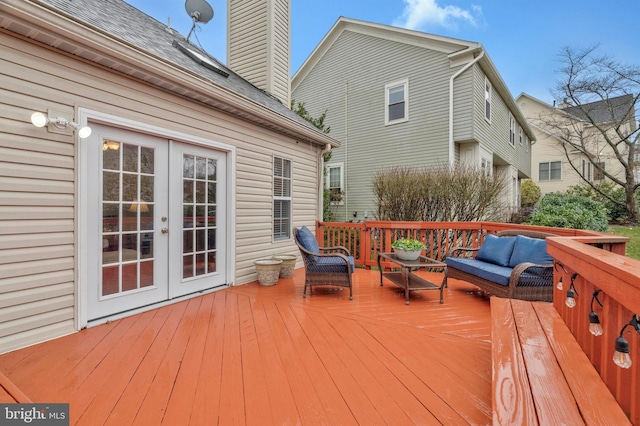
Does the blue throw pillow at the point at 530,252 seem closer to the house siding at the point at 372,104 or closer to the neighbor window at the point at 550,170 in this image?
the house siding at the point at 372,104

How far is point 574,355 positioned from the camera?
5.08ft

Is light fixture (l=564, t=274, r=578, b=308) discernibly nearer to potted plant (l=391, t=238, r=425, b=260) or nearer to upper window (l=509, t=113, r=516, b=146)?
potted plant (l=391, t=238, r=425, b=260)

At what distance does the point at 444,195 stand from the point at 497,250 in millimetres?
2796

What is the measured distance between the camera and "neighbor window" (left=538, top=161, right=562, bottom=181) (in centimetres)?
1738

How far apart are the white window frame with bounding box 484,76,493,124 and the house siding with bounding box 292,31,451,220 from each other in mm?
1497

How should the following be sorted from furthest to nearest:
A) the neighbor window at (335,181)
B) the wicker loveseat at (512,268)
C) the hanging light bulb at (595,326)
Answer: the neighbor window at (335,181)
the wicker loveseat at (512,268)
the hanging light bulb at (595,326)

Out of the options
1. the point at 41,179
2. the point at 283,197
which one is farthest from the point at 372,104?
the point at 41,179

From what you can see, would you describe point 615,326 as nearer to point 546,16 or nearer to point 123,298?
point 123,298

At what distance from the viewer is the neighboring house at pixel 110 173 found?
2.53 meters

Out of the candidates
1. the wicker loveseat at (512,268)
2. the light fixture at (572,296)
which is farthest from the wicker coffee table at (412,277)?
the light fixture at (572,296)

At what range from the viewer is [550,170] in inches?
695

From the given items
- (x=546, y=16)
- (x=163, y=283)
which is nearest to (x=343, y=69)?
(x=546, y=16)

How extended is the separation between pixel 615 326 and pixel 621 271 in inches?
16.1

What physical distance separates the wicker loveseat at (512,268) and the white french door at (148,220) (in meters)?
3.43
